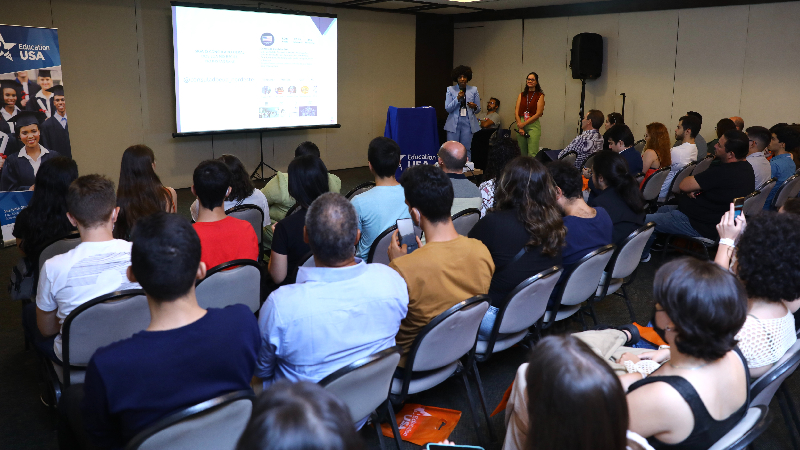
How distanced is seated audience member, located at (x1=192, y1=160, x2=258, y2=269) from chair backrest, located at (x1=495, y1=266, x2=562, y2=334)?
4.59 ft

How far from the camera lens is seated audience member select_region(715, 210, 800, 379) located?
1.98 m

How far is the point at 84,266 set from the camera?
7.64 ft

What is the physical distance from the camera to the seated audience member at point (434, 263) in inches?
94.3

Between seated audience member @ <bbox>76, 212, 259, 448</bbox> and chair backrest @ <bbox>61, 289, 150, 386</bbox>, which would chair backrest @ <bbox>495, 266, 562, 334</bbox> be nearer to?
seated audience member @ <bbox>76, 212, 259, 448</bbox>

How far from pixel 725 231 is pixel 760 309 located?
68cm

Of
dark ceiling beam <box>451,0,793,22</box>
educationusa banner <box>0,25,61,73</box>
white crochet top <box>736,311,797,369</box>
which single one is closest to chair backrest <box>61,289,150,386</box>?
white crochet top <box>736,311,797,369</box>

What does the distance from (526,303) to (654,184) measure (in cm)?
381

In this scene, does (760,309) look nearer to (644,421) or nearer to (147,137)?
(644,421)

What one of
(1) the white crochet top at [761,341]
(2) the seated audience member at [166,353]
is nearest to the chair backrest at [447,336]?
(2) the seated audience member at [166,353]

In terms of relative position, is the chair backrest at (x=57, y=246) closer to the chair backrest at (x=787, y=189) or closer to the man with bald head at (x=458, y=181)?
the man with bald head at (x=458, y=181)

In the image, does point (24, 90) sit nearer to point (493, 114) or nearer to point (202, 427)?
point (202, 427)

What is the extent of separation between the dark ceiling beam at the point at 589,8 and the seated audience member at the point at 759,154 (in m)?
3.93

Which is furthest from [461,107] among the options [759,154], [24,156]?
[24,156]

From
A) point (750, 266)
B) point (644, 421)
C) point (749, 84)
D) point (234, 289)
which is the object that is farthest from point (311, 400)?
point (749, 84)
